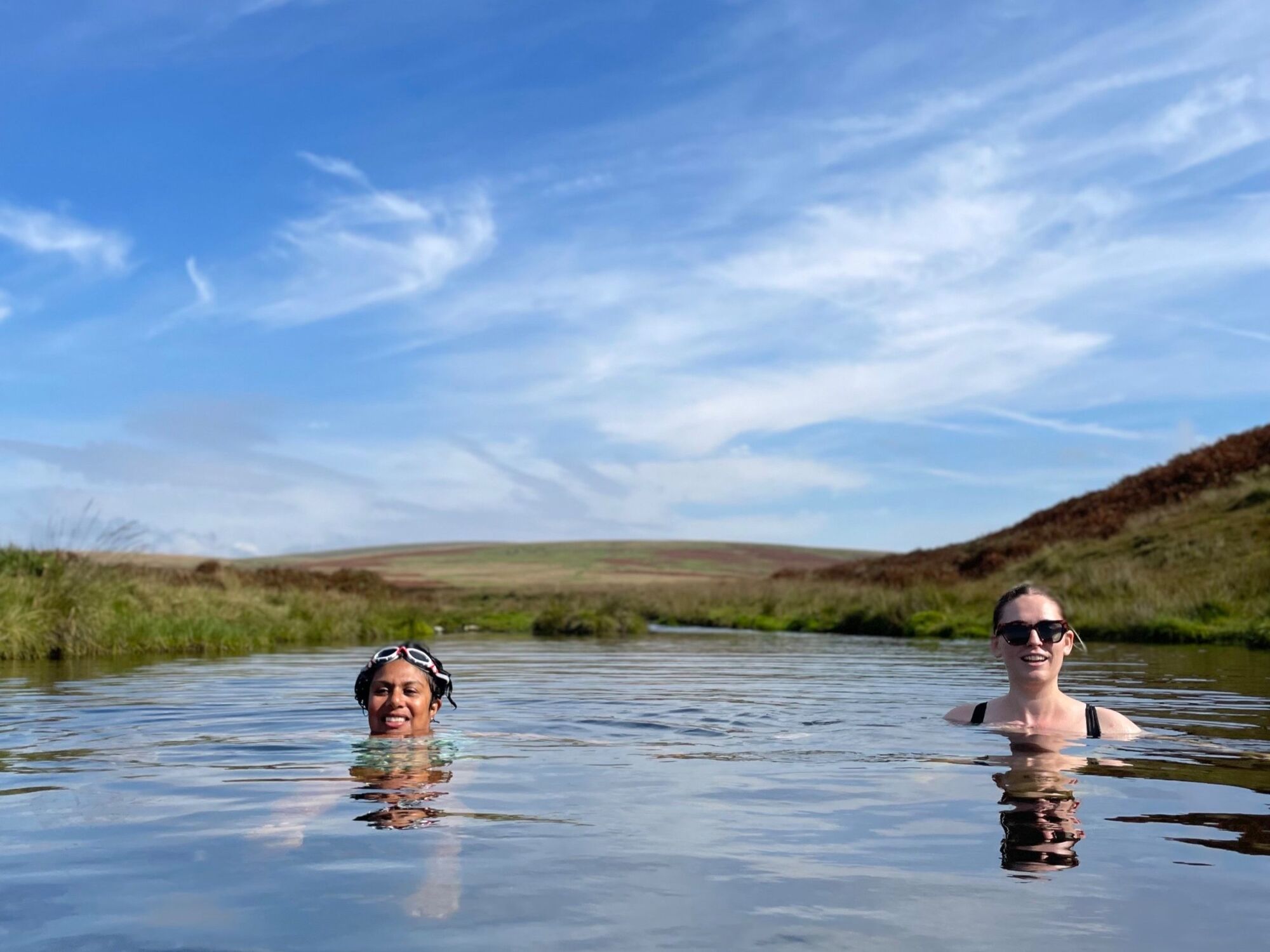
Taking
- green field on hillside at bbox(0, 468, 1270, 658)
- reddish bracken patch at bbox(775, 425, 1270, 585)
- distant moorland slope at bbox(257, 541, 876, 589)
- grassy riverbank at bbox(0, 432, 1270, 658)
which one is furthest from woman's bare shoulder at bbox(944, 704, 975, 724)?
distant moorland slope at bbox(257, 541, 876, 589)

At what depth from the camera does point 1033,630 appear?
7.42 metres

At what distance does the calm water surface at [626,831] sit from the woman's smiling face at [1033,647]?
50 centimetres

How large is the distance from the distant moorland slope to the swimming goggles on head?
215 feet

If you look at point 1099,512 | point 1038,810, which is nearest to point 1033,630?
point 1038,810

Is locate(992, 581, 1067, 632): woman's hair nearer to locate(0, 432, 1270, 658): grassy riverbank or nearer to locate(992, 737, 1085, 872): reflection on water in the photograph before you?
locate(992, 737, 1085, 872): reflection on water

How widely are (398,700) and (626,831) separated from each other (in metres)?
3.28

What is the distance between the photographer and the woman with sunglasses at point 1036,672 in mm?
7434

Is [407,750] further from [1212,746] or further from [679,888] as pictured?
[1212,746]

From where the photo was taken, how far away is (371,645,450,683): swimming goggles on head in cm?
820

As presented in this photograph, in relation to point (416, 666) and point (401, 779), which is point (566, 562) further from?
point (401, 779)

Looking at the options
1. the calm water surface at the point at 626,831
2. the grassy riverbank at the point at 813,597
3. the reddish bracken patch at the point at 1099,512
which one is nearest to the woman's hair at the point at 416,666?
the calm water surface at the point at 626,831

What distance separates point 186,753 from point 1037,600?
5526mm

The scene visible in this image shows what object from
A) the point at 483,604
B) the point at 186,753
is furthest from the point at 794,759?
the point at 483,604

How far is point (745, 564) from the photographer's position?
4469 inches
